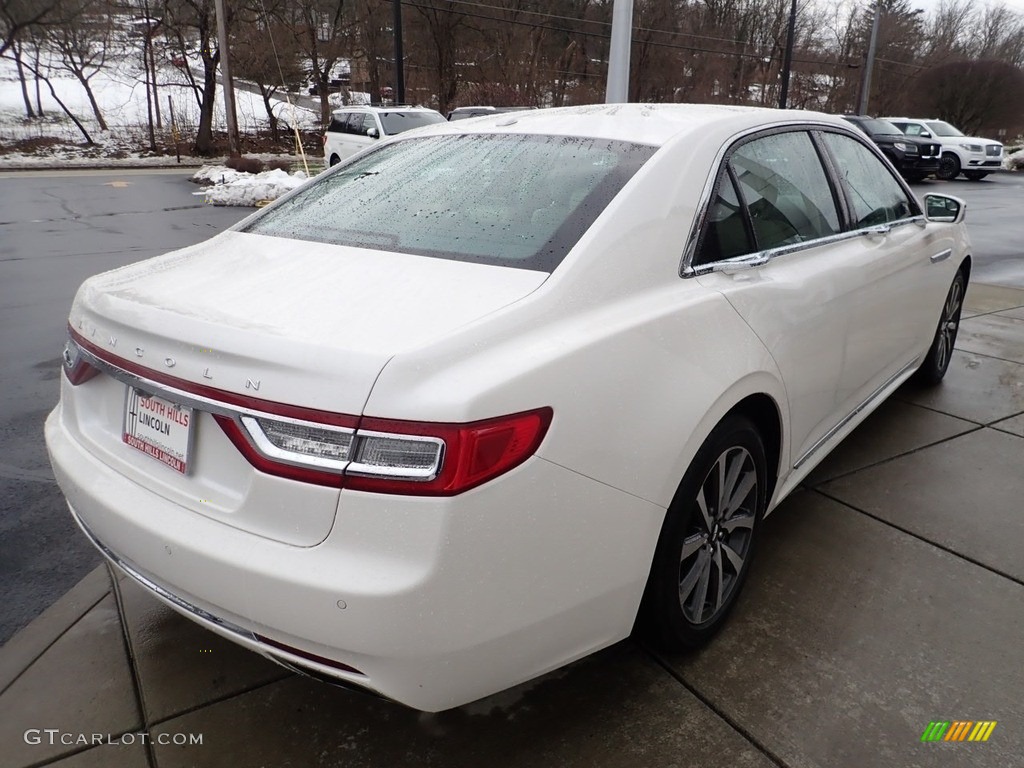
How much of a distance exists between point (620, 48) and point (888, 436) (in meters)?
7.10

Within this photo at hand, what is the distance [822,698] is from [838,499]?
4.46 ft

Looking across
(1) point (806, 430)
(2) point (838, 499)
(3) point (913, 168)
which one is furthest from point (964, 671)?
(3) point (913, 168)

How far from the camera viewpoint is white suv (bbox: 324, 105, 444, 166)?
1706 centimetres

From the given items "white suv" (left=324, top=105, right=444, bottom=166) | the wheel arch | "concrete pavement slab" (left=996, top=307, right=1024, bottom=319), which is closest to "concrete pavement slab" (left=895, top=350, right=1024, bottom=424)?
"concrete pavement slab" (left=996, top=307, right=1024, bottom=319)

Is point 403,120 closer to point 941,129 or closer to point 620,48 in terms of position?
point 620,48

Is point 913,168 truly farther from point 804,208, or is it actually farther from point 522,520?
point 522,520

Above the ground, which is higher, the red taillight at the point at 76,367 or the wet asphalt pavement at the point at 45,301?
the red taillight at the point at 76,367

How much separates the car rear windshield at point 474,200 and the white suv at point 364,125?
1443 cm

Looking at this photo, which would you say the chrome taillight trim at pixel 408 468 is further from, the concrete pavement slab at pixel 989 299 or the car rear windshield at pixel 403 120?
the car rear windshield at pixel 403 120

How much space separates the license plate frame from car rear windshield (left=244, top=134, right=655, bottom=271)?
2.44ft

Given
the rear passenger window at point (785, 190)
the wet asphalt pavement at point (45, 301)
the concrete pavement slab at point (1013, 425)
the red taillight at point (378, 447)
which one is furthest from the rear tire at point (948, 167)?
the red taillight at point (378, 447)

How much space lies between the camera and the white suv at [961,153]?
22.3 metres

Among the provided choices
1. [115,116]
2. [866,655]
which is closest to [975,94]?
[115,116]

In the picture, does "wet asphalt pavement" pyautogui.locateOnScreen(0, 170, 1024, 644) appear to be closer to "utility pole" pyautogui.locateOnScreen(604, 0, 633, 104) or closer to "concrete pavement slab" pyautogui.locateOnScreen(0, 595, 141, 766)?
"concrete pavement slab" pyautogui.locateOnScreen(0, 595, 141, 766)
